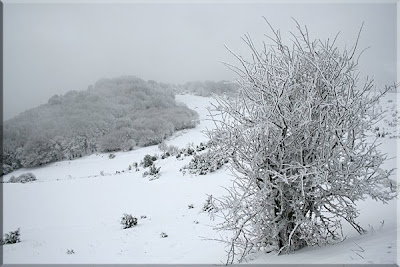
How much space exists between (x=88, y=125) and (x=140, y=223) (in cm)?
1759

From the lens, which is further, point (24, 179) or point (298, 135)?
point (24, 179)

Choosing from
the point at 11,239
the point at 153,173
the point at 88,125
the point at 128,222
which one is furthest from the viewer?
the point at 88,125

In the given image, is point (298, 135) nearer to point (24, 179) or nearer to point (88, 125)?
point (24, 179)

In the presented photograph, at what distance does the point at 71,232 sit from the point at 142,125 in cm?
1538

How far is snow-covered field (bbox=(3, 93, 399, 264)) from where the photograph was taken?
4.12 meters

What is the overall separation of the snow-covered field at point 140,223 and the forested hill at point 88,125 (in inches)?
189

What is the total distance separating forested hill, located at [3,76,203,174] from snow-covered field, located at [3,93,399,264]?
480 centimetres

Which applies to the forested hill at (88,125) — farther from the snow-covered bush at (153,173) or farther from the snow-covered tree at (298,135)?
the snow-covered tree at (298,135)

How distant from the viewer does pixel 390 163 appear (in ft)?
32.3

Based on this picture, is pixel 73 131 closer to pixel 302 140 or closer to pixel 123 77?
pixel 123 77

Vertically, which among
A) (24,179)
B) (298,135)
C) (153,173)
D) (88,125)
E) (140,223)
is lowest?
(140,223)

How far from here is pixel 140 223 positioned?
8828mm

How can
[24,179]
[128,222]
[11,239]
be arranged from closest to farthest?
[11,239] → [128,222] → [24,179]

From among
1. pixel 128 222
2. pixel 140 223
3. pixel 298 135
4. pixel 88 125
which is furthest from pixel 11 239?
pixel 88 125
